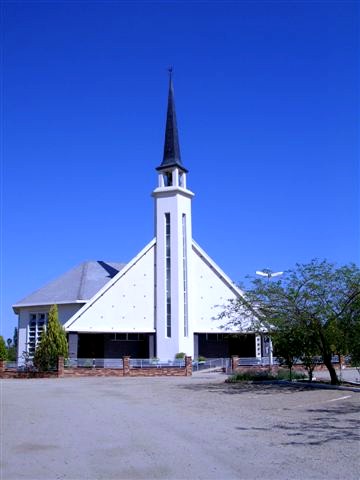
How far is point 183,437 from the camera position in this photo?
34.6 ft

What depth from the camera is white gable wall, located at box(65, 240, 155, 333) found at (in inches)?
1417

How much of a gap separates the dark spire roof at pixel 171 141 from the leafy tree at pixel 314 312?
→ 18.6m

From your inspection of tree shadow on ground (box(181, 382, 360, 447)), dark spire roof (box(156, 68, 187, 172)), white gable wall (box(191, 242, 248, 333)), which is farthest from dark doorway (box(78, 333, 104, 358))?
tree shadow on ground (box(181, 382, 360, 447))

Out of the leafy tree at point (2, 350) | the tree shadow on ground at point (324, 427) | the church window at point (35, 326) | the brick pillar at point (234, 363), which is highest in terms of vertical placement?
the church window at point (35, 326)

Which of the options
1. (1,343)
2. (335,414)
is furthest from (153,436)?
(1,343)

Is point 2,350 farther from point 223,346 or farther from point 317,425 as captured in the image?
point 317,425

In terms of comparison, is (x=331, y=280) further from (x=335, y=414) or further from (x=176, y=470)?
(x=176, y=470)

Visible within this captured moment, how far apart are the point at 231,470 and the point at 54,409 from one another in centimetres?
859

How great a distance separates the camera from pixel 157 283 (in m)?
37.6

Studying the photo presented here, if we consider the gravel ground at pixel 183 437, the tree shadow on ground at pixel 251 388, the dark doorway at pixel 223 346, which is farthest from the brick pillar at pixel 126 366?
the gravel ground at pixel 183 437

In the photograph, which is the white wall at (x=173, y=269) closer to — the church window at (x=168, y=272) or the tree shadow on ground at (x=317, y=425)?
the church window at (x=168, y=272)

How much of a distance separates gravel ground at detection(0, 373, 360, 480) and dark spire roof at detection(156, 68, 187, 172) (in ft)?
74.8

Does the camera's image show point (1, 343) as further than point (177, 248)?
No

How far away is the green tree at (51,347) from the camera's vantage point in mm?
30500
